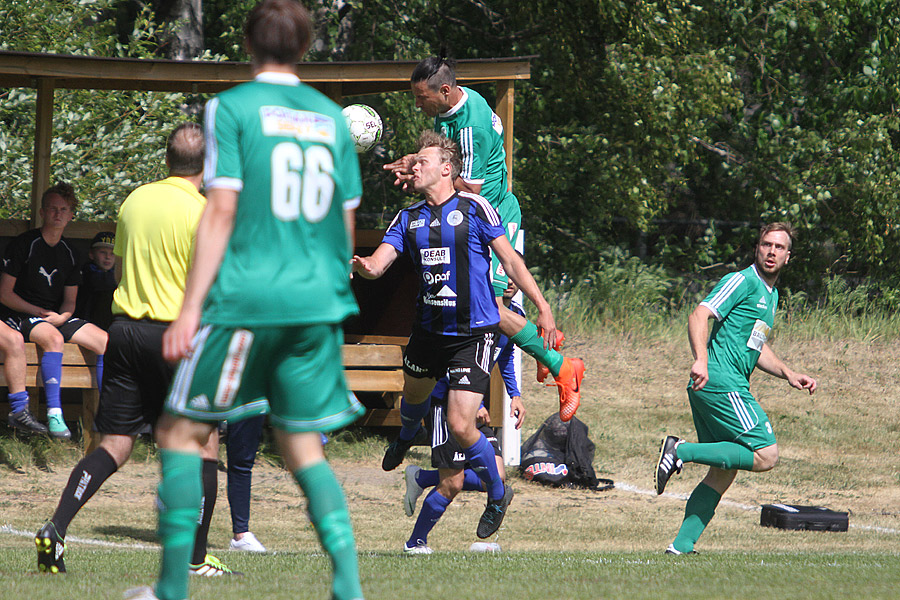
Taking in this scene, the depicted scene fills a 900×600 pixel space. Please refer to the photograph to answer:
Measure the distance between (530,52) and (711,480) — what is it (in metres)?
12.5

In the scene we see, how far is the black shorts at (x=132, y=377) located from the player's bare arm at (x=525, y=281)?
6.52 ft

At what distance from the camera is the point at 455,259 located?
6223mm

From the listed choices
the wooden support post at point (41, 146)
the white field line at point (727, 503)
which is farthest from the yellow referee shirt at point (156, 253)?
the white field line at point (727, 503)

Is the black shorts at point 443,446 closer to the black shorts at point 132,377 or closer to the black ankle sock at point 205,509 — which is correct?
the black ankle sock at point 205,509

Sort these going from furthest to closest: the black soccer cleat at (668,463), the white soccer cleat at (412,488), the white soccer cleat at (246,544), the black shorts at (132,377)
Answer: the white soccer cleat at (412,488), the black soccer cleat at (668,463), the white soccer cleat at (246,544), the black shorts at (132,377)

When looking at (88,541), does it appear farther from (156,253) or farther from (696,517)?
(696,517)

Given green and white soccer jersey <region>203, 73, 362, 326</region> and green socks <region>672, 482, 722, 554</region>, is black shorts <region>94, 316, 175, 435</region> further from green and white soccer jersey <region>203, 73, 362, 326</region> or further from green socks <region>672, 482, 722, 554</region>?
green socks <region>672, 482, 722, 554</region>

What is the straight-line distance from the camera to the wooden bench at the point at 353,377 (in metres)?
9.17

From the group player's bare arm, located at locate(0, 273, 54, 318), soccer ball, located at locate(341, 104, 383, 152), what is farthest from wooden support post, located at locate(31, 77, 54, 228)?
soccer ball, located at locate(341, 104, 383, 152)

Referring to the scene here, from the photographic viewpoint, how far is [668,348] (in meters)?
15.6

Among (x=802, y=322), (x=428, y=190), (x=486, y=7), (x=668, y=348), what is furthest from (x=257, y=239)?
(x=486, y=7)

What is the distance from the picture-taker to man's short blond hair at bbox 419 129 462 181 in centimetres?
630

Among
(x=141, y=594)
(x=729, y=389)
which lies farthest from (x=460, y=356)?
(x=141, y=594)

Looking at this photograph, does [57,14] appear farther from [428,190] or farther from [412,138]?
[428,190]
